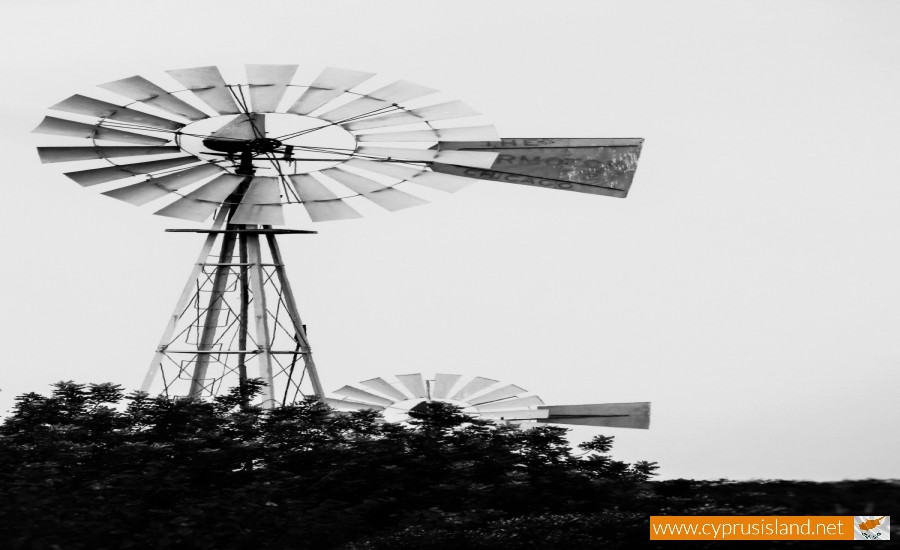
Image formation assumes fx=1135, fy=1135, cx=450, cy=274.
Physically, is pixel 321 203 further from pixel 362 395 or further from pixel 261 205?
pixel 362 395

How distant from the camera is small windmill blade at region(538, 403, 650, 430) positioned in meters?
17.0

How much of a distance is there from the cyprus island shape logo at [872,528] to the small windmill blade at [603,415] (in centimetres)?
840

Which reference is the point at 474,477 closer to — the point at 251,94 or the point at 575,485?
the point at 575,485

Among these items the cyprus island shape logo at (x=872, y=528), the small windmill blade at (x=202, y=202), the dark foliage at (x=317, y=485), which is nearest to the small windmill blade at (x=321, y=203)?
the small windmill blade at (x=202, y=202)

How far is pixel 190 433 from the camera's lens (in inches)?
509

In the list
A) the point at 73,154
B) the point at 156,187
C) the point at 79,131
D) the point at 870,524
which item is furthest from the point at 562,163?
the point at 870,524

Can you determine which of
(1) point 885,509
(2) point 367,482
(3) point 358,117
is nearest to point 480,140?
(3) point 358,117

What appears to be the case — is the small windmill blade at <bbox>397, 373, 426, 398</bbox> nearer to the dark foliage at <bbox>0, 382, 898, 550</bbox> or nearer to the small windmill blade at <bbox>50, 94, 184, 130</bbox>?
the dark foliage at <bbox>0, 382, 898, 550</bbox>

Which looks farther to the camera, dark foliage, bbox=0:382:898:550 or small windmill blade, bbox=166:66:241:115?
small windmill blade, bbox=166:66:241:115

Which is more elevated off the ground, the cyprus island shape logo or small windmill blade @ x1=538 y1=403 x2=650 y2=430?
small windmill blade @ x1=538 y1=403 x2=650 y2=430

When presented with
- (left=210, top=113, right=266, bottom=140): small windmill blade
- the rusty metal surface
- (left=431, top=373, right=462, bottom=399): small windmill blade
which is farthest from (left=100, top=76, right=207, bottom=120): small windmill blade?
(left=431, top=373, right=462, bottom=399): small windmill blade

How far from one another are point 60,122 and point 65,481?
538 centimetres

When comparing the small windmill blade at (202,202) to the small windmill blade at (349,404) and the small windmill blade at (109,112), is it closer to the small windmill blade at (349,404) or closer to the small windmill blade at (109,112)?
the small windmill blade at (109,112)

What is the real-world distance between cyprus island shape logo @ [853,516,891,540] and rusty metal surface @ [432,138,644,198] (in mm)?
7066
